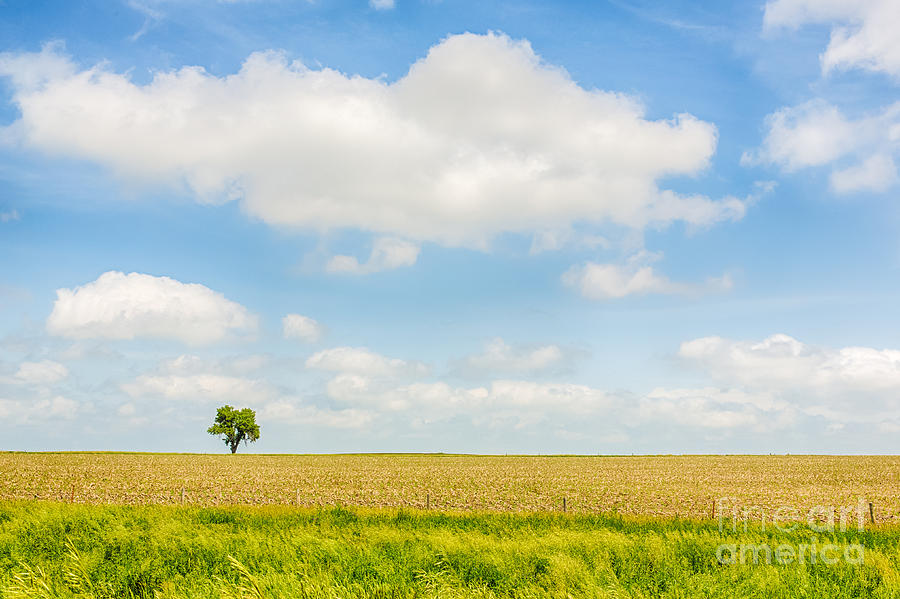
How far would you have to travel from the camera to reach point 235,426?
4966 inches

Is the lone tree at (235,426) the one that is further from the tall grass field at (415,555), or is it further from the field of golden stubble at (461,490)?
the tall grass field at (415,555)

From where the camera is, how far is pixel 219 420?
411ft

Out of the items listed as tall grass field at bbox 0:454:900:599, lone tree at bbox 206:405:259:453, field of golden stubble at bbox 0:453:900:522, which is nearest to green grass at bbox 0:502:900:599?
tall grass field at bbox 0:454:900:599

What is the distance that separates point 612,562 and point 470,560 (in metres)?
3.43

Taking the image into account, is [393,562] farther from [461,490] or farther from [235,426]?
[235,426]

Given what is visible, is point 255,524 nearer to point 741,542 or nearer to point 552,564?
point 552,564

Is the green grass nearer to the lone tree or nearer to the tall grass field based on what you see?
the tall grass field

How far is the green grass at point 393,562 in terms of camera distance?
11336mm

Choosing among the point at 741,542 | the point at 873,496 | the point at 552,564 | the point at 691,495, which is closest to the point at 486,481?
the point at 691,495

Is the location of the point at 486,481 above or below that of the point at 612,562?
below

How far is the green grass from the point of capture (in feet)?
37.2

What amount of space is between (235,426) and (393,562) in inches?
4816

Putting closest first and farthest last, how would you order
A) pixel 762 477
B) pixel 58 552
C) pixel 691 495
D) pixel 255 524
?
pixel 58 552
pixel 255 524
pixel 691 495
pixel 762 477

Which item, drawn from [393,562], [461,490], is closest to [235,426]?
[461,490]
